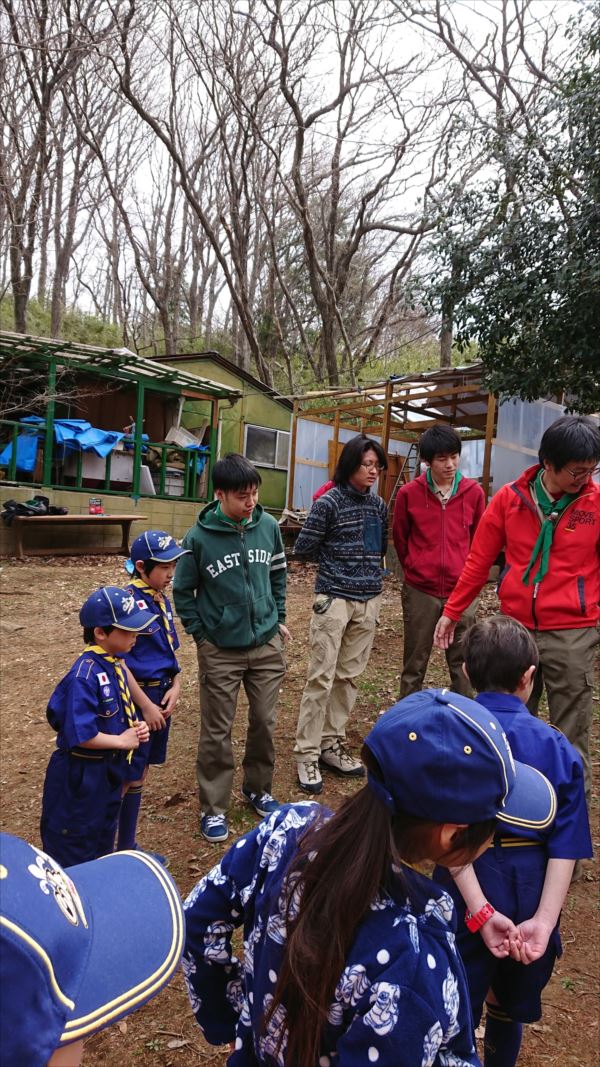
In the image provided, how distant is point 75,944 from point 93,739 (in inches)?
65.5

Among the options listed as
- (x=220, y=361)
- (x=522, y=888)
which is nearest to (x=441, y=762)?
(x=522, y=888)

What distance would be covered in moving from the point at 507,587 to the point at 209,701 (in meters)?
1.55

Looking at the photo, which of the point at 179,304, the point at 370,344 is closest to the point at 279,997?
the point at 370,344

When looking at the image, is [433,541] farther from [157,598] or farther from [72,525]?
[72,525]

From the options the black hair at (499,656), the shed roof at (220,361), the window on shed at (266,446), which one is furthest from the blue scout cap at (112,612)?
the window on shed at (266,446)

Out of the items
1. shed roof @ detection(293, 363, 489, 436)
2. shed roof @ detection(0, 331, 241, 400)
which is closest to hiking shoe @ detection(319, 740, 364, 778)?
shed roof @ detection(293, 363, 489, 436)

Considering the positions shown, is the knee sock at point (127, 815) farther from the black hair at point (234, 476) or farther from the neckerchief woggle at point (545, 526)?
the neckerchief woggle at point (545, 526)

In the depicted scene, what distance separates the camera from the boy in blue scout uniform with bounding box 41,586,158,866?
246cm

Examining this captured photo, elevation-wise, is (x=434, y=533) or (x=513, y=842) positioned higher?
(x=434, y=533)

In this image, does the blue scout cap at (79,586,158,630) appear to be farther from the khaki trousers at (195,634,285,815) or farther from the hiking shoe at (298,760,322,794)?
the hiking shoe at (298,760,322,794)

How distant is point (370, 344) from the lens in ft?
78.0

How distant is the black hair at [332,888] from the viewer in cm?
98

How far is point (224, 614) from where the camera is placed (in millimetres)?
3398

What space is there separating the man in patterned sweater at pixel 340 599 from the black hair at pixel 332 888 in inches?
112
